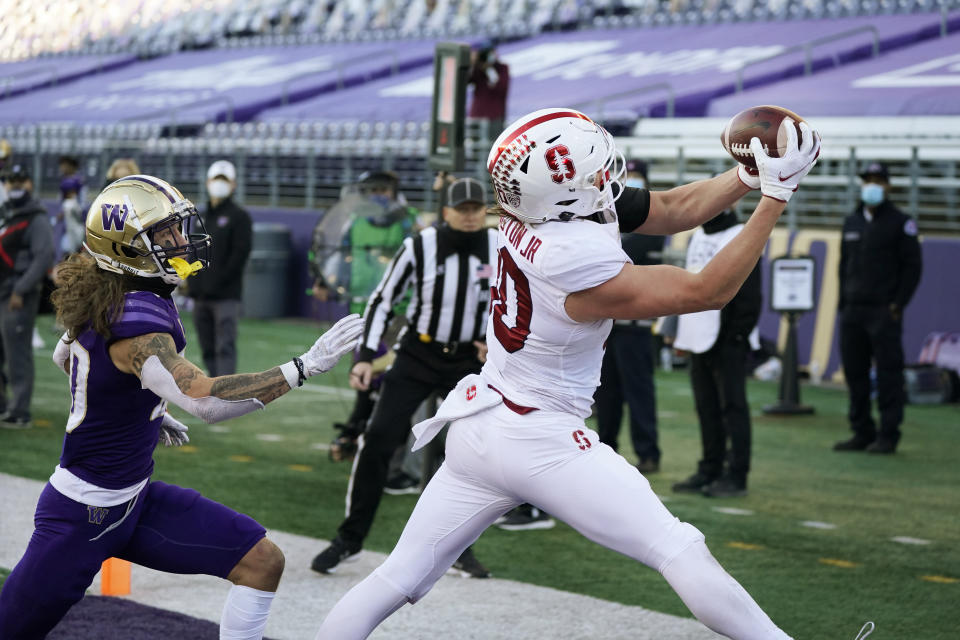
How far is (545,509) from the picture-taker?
153 inches

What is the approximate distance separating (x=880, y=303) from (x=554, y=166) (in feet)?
22.4

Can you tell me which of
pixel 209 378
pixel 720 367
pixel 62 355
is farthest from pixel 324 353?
pixel 720 367

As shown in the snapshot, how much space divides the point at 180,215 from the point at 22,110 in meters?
31.1

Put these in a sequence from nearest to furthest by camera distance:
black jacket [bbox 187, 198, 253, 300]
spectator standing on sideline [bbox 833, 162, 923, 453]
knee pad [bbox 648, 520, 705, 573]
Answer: knee pad [bbox 648, 520, 705, 573]
spectator standing on sideline [bbox 833, 162, 923, 453]
black jacket [bbox 187, 198, 253, 300]

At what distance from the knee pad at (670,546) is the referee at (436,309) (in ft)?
9.53

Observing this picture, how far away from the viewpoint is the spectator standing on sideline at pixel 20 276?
9922mm

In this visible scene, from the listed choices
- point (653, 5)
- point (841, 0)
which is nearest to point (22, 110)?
point (653, 5)

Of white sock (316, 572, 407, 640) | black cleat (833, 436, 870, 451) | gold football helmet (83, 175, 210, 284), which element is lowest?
black cleat (833, 436, 870, 451)

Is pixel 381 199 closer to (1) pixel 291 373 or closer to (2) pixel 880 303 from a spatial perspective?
(2) pixel 880 303

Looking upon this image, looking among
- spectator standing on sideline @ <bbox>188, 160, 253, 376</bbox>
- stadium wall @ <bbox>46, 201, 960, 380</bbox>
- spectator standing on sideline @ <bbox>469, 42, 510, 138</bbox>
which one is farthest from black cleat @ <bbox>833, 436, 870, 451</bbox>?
spectator standing on sideline @ <bbox>188, 160, 253, 376</bbox>

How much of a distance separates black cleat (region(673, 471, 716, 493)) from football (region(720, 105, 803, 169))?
4676mm

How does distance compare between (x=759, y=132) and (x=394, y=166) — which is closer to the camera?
(x=759, y=132)

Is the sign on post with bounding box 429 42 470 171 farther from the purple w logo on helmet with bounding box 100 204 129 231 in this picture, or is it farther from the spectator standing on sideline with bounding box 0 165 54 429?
the spectator standing on sideline with bounding box 0 165 54 429

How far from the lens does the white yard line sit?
534cm
